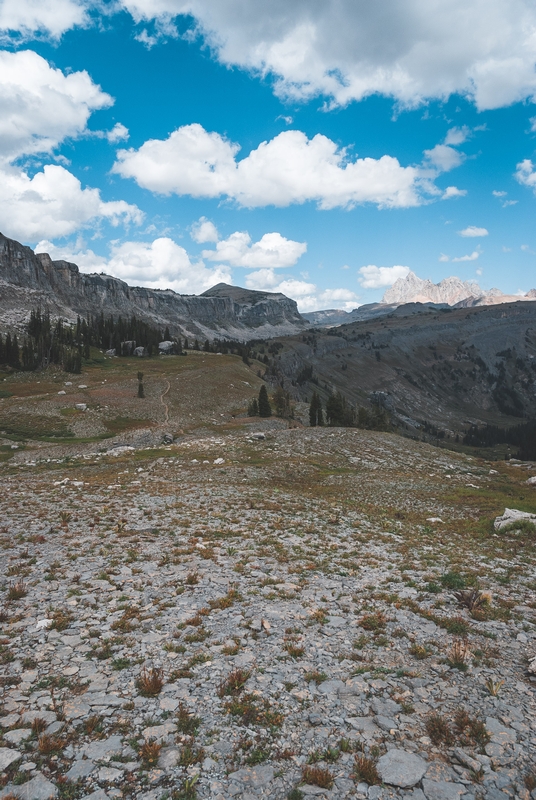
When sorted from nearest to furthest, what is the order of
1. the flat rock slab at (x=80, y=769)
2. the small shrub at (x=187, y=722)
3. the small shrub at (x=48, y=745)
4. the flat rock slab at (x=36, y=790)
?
the flat rock slab at (x=36, y=790) → the flat rock slab at (x=80, y=769) → the small shrub at (x=48, y=745) → the small shrub at (x=187, y=722)

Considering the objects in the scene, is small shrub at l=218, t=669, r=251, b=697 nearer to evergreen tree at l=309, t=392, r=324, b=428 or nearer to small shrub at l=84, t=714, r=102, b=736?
small shrub at l=84, t=714, r=102, b=736

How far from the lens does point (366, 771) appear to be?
6406mm

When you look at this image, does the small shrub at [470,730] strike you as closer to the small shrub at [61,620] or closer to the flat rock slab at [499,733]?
the flat rock slab at [499,733]

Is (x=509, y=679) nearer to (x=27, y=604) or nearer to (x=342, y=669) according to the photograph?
(x=342, y=669)

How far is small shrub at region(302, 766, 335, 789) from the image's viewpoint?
6215 mm

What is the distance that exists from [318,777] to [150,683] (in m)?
3.88

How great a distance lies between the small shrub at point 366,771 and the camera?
6.32 metres

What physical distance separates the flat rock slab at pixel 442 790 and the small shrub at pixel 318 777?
1470 mm

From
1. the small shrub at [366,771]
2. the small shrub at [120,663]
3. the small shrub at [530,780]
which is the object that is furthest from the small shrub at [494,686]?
the small shrub at [120,663]

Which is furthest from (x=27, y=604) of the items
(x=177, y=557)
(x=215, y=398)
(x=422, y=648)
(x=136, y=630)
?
(x=215, y=398)

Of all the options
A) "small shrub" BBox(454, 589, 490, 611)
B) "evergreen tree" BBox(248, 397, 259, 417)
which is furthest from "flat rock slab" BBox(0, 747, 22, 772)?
"evergreen tree" BBox(248, 397, 259, 417)

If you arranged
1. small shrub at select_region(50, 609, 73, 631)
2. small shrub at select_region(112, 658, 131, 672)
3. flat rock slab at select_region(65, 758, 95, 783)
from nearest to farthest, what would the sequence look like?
flat rock slab at select_region(65, 758, 95, 783)
small shrub at select_region(112, 658, 131, 672)
small shrub at select_region(50, 609, 73, 631)

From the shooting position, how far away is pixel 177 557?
1645 cm

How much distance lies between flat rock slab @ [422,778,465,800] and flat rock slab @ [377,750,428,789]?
154 mm
